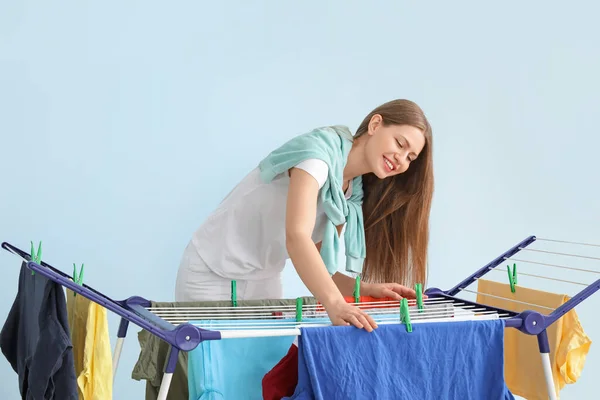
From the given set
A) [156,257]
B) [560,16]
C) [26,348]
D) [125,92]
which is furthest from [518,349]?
[560,16]

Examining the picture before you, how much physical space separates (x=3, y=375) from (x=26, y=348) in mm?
1462

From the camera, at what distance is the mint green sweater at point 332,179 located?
2361mm

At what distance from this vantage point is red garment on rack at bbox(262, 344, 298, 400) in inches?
80.4

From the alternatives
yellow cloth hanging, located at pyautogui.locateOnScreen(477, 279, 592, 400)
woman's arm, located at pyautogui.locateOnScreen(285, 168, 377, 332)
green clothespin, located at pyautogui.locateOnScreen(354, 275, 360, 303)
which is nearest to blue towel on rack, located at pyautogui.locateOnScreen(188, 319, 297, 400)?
woman's arm, located at pyautogui.locateOnScreen(285, 168, 377, 332)

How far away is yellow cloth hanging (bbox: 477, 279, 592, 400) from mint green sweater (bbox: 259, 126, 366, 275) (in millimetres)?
533

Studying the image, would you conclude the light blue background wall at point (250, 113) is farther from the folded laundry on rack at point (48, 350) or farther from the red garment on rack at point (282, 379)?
the red garment on rack at point (282, 379)

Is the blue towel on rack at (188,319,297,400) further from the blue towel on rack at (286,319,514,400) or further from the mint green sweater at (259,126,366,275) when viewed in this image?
the mint green sweater at (259,126,366,275)

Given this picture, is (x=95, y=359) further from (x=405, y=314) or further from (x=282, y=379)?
(x=405, y=314)

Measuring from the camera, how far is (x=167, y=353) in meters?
2.47

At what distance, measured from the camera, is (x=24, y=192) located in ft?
11.5

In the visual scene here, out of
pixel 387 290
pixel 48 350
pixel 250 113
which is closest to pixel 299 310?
pixel 387 290

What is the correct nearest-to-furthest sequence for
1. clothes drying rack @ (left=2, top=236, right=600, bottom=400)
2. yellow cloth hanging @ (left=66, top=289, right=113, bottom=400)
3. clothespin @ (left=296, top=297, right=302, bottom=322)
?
clothes drying rack @ (left=2, top=236, right=600, bottom=400) < yellow cloth hanging @ (left=66, top=289, right=113, bottom=400) < clothespin @ (left=296, top=297, right=302, bottom=322)

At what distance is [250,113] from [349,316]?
2.10m

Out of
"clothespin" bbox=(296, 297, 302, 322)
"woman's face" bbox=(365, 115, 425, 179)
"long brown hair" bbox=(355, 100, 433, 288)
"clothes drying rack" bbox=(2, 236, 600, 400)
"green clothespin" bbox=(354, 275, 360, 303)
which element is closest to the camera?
"clothes drying rack" bbox=(2, 236, 600, 400)
